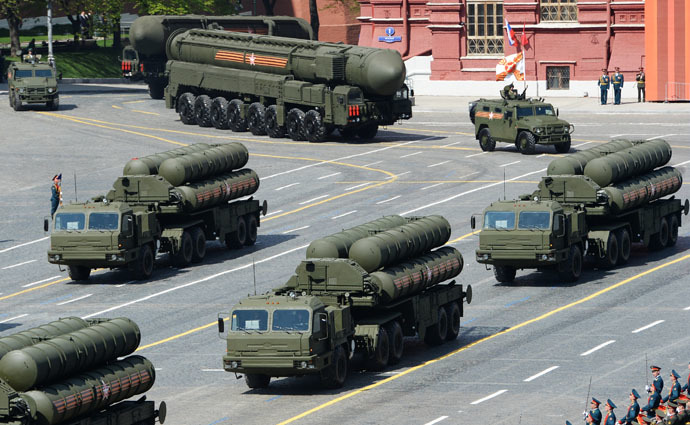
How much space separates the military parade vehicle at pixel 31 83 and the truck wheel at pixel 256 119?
46.3ft

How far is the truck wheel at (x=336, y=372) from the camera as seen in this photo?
34125 millimetres

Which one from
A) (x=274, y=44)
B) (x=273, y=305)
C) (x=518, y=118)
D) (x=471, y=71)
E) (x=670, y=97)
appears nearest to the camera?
(x=273, y=305)

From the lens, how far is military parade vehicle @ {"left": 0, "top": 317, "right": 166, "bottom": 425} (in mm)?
25922

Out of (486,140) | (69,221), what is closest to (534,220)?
(69,221)

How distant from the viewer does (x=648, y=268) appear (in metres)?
47.7

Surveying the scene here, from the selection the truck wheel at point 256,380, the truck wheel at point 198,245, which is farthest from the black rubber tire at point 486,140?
the truck wheel at point 256,380

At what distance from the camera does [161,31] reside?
8988 cm

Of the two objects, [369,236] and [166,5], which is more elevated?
[166,5]

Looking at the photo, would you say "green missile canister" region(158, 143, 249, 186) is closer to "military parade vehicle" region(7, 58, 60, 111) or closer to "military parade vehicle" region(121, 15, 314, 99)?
"military parade vehicle" region(7, 58, 60, 111)

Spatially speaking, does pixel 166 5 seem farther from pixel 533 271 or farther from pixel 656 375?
pixel 656 375

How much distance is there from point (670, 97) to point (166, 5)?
38229 millimetres

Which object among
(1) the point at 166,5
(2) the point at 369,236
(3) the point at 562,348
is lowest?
(3) the point at 562,348

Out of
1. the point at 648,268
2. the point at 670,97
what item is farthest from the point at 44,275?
the point at 670,97

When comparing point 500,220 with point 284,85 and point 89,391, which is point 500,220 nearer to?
point 89,391
